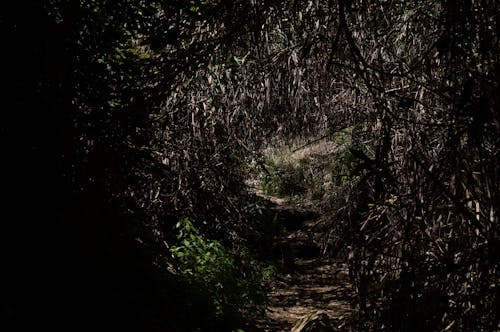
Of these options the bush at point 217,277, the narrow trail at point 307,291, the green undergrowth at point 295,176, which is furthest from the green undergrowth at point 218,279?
the green undergrowth at point 295,176

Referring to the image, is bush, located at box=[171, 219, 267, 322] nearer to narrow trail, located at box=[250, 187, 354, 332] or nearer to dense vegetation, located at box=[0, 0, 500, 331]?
dense vegetation, located at box=[0, 0, 500, 331]

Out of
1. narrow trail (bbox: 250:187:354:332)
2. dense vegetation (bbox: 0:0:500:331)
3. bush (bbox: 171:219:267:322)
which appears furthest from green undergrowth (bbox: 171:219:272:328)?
narrow trail (bbox: 250:187:354:332)

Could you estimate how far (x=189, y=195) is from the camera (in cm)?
727

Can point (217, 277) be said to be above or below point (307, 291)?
above

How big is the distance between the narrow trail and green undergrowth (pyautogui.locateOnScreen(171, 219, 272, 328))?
35 cm

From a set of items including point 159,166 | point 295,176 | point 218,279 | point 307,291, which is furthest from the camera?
point 295,176

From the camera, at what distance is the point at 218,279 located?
6.23 meters

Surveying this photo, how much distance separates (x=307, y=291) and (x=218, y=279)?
2.74 meters

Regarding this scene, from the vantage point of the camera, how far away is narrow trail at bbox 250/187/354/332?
6.15 meters

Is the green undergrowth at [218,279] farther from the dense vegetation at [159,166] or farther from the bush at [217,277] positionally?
the dense vegetation at [159,166]

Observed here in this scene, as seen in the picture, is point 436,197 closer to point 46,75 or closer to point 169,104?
point 46,75

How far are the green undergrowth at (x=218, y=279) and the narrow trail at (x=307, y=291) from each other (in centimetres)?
35

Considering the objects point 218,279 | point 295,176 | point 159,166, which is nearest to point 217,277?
point 218,279

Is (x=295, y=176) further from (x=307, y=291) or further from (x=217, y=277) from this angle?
(x=217, y=277)
